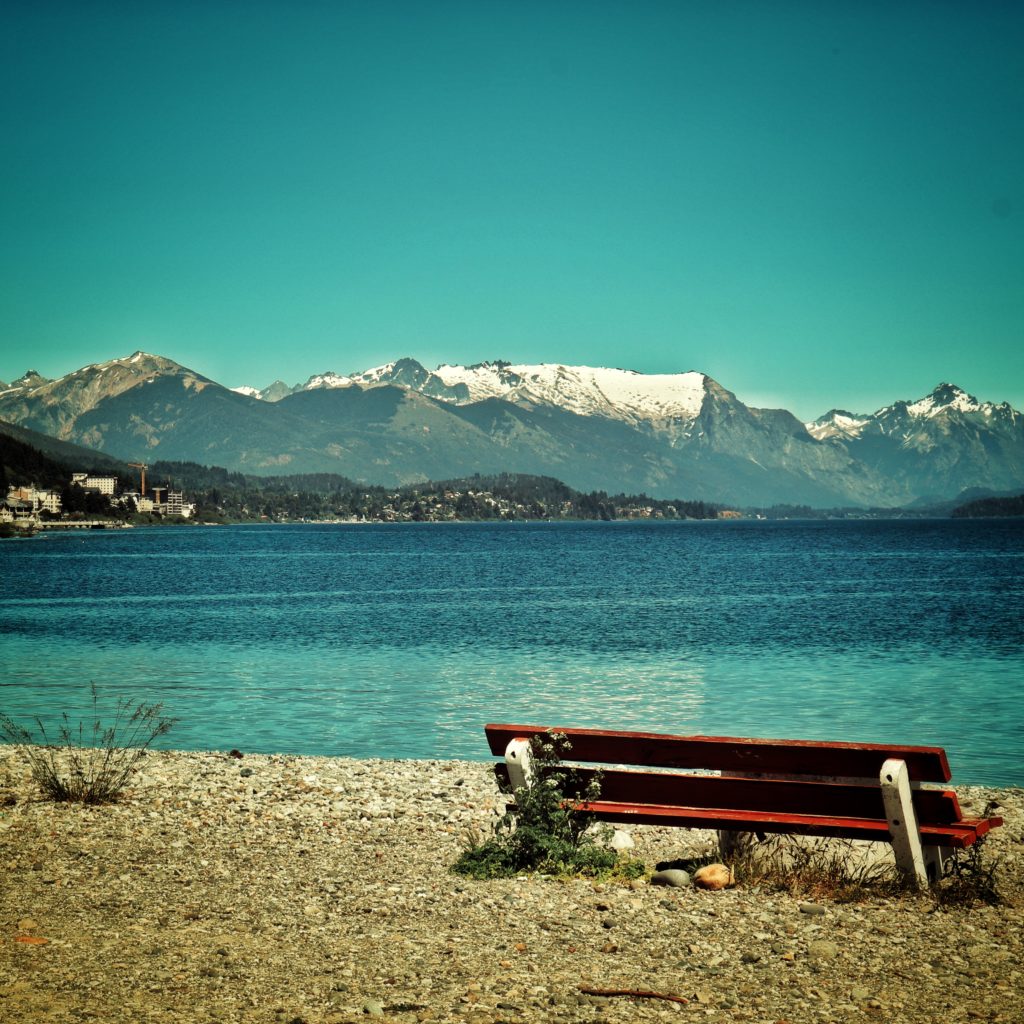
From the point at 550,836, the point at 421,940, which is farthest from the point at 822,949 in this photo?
the point at 550,836

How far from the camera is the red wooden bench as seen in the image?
898 cm

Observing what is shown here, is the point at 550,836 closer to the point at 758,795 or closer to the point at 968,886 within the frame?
the point at 758,795

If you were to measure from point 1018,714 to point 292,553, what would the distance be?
130714mm

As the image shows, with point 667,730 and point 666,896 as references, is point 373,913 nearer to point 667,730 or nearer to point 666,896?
point 666,896

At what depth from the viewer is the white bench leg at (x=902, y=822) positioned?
28.9 ft

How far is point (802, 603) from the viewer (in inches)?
2601

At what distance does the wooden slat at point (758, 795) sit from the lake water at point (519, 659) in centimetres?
1128

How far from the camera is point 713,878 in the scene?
33.5 ft

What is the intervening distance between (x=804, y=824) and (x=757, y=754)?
0.67 meters

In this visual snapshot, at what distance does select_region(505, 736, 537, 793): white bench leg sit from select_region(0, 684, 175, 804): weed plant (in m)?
5.95

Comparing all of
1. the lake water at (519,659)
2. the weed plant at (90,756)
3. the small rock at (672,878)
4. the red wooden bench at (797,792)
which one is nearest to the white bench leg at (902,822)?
the red wooden bench at (797,792)

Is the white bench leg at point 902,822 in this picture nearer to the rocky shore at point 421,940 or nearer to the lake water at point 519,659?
the rocky shore at point 421,940

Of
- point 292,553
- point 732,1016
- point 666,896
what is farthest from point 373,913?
point 292,553

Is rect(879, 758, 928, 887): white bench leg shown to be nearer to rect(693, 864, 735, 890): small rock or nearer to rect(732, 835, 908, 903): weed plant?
rect(732, 835, 908, 903): weed plant
